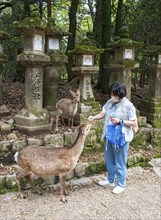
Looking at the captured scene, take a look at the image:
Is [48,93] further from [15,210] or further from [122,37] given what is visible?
[15,210]

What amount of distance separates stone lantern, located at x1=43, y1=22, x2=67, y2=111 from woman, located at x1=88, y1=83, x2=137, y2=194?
7.74 feet

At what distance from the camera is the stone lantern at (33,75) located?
222 inches

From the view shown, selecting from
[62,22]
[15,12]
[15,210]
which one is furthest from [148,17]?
[62,22]

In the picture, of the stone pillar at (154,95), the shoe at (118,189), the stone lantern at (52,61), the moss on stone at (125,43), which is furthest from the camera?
the stone pillar at (154,95)

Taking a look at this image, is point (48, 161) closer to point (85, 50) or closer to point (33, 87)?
point (33, 87)

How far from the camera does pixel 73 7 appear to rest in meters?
11.1

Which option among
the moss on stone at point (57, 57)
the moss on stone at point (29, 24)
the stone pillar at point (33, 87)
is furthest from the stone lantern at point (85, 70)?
the moss on stone at point (29, 24)

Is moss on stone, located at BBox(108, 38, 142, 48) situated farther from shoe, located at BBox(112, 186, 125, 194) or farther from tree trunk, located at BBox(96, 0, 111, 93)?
shoe, located at BBox(112, 186, 125, 194)

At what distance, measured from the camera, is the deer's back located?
13.7ft

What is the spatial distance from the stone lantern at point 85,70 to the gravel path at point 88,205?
82.6 inches

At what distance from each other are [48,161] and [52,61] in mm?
2955

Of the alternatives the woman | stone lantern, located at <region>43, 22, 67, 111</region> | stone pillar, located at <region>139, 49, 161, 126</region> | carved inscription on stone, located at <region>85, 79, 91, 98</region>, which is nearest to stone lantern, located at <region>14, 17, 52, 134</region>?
stone lantern, located at <region>43, 22, 67, 111</region>

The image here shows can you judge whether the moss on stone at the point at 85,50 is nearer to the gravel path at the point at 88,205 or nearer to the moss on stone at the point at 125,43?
the moss on stone at the point at 125,43

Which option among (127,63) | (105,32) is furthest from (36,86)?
(105,32)
